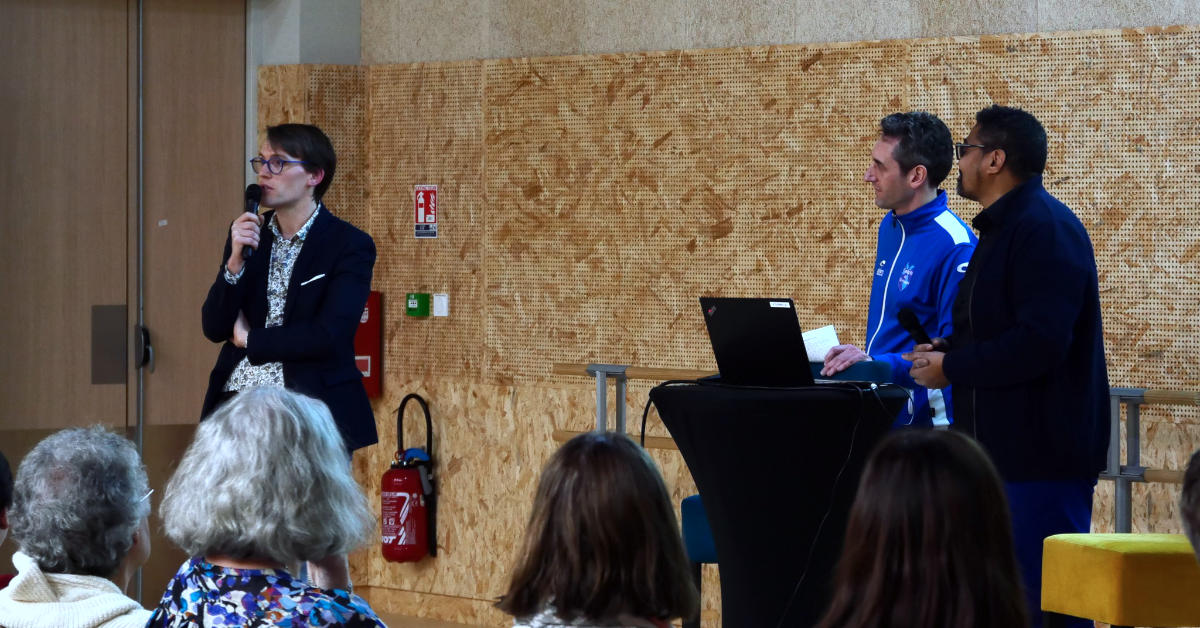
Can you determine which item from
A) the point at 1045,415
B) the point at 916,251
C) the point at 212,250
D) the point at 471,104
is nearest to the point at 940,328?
the point at 916,251

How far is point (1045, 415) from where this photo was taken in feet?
11.2

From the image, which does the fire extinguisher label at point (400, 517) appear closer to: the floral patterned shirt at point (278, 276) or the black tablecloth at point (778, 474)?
the floral patterned shirt at point (278, 276)

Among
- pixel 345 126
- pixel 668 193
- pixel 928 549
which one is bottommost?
pixel 928 549

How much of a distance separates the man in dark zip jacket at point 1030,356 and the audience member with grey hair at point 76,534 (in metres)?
2.09

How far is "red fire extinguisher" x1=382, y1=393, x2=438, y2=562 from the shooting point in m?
5.97

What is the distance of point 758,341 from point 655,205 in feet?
8.09

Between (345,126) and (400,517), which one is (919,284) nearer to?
→ (400,517)

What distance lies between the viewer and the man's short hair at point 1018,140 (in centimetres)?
359

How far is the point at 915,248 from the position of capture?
4035mm

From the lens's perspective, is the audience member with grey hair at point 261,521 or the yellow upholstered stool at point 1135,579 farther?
the yellow upholstered stool at point 1135,579

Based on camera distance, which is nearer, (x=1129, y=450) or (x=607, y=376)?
(x=1129, y=450)

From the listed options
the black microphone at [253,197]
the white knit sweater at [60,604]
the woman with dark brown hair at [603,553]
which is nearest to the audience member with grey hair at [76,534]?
the white knit sweater at [60,604]

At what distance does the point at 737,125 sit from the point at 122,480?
12.0 feet

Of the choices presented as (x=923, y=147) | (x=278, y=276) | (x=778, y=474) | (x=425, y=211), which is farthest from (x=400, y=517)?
(x=778, y=474)
